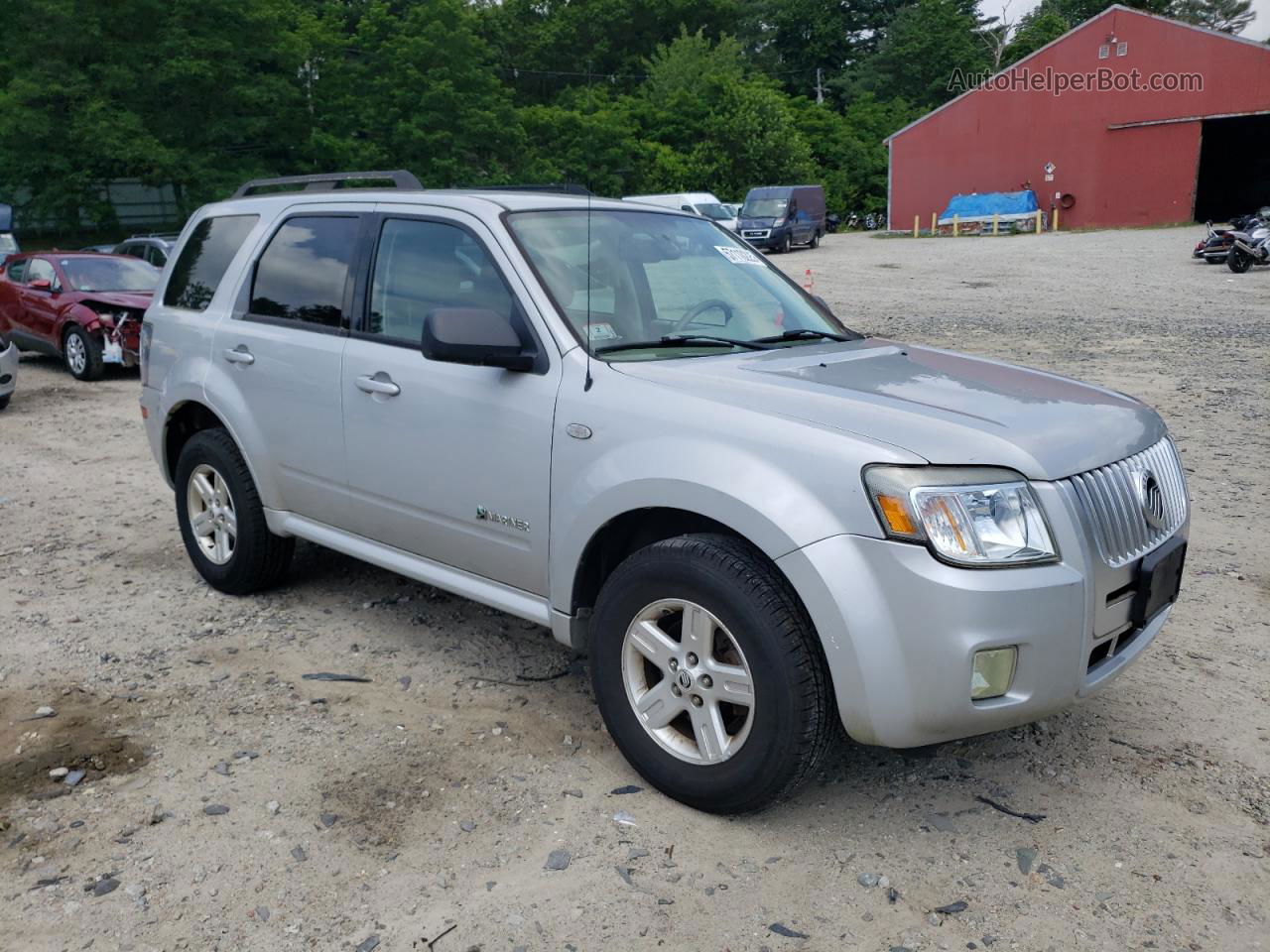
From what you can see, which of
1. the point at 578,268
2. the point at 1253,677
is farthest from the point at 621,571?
the point at 1253,677

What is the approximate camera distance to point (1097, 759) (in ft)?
12.5

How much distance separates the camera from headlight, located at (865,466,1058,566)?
117 inches

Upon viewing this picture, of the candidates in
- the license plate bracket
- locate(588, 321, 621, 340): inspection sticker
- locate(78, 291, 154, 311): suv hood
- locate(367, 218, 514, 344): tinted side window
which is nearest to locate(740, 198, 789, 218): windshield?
locate(78, 291, 154, 311): suv hood

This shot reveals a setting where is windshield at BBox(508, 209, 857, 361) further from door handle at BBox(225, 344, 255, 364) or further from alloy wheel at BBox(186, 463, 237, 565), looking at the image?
alloy wheel at BBox(186, 463, 237, 565)

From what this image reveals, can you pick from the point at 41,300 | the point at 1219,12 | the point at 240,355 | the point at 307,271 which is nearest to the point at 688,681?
the point at 307,271

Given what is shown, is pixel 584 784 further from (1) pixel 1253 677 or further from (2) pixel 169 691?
(1) pixel 1253 677

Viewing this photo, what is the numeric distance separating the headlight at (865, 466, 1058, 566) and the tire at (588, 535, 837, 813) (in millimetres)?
408

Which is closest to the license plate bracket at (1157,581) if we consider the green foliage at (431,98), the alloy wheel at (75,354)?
the alloy wheel at (75,354)

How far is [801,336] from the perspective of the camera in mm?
4410

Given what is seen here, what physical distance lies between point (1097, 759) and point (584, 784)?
174 centimetres

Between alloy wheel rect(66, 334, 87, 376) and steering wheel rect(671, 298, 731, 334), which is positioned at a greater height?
steering wheel rect(671, 298, 731, 334)

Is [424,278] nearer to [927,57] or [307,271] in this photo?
[307,271]

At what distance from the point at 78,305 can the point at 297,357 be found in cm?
1018

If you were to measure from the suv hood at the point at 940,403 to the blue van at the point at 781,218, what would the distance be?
30657 millimetres
